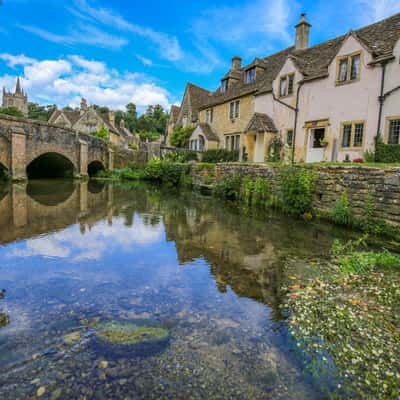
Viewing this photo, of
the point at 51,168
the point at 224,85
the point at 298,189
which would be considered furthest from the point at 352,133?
the point at 51,168

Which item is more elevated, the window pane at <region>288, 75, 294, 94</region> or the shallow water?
the window pane at <region>288, 75, 294, 94</region>

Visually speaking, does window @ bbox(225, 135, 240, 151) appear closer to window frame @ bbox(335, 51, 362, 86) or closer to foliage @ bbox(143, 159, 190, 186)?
foliage @ bbox(143, 159, 190, 186)

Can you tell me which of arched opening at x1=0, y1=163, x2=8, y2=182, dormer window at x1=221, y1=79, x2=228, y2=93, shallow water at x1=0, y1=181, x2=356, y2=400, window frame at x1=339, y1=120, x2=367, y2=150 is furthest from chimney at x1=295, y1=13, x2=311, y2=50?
arched opening at x1=0, y1=163, x2=8, y2=182

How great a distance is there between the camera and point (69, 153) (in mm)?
23016

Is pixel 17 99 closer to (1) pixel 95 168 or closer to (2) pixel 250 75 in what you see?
(1) pixel 95 168

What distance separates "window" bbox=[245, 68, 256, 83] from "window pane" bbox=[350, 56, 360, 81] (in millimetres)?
9991

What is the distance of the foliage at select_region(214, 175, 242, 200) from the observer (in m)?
14.3

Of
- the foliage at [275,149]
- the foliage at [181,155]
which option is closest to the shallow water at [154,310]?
the foliage at [275,149]

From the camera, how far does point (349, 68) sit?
15.0 metres

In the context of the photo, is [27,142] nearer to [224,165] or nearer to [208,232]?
[224,165]

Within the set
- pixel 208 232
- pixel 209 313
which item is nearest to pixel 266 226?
pixel 208 232

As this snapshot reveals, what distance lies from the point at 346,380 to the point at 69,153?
24680 millimetres

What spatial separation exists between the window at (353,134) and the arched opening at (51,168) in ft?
74.6

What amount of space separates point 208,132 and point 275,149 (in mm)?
9586
